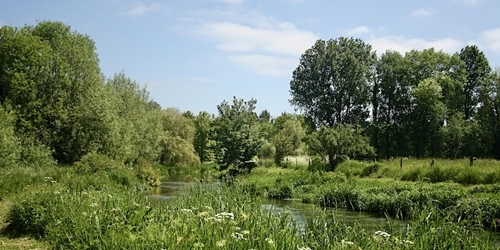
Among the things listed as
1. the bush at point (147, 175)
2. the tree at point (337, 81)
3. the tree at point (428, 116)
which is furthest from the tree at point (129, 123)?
the tree at point (428, 116)

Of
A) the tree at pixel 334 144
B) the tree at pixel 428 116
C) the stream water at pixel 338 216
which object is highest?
the tree at pixel 428 116

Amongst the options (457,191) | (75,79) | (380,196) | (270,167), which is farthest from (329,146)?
(75,79)

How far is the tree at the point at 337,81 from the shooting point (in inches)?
2184

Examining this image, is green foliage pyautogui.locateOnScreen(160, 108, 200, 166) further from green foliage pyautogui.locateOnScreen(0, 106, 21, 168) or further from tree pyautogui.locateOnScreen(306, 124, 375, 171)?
green foliage pyautogui.locateOnScreen(0, 106, 21, 168)

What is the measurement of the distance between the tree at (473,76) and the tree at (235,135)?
89.0 feet

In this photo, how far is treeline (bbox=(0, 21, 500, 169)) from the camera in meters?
34.4

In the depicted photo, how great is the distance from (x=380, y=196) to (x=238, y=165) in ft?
65.0

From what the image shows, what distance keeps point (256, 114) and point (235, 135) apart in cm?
493

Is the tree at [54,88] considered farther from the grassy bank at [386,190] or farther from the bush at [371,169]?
the bush at [371,169]

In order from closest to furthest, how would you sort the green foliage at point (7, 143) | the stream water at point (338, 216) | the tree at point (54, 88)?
the stream water at point (338, 216) → the green foliage at point (7, 143) → the tree at point (54, 88)

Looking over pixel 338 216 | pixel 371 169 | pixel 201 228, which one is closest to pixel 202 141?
pixel 371 169

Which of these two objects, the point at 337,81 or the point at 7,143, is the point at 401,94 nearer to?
the point at 337,81

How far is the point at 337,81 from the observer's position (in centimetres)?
5603

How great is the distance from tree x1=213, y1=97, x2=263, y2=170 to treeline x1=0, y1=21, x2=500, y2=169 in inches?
3.9
